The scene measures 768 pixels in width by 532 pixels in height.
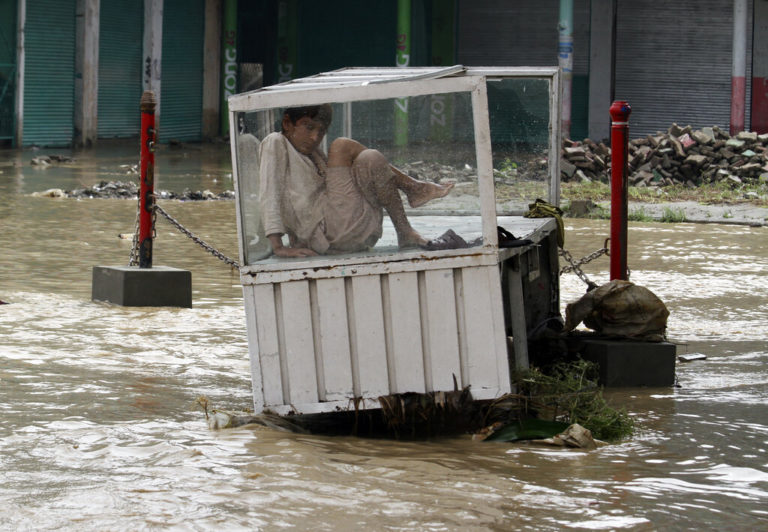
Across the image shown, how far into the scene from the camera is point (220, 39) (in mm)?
28094

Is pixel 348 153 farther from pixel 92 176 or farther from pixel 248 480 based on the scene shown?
pixel 92 176

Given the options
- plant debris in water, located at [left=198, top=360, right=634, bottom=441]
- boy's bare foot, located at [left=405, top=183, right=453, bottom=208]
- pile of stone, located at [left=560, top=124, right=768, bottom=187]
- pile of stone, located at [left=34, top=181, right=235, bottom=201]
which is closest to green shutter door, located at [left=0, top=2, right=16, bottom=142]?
pile of stone, located at [left=34, top=181, right=235, bottom=201]

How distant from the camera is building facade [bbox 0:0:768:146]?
2292 cm

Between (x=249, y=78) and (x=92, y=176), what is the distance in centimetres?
1476

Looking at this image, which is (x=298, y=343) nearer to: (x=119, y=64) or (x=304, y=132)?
(x=304, y=132)

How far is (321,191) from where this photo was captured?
5098 mm

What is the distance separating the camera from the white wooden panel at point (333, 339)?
4910 mm

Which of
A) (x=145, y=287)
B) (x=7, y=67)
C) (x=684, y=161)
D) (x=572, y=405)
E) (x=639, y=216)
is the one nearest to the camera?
(x=572, y=405)

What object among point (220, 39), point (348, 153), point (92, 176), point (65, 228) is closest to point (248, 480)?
point (348, 153)

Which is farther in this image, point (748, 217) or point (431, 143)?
point (748, 217)

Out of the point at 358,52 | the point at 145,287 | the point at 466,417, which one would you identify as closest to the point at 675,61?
the point at 358,52

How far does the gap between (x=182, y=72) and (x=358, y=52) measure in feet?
17.4

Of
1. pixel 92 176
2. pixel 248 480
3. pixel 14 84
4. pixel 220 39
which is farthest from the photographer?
pixel 220 39

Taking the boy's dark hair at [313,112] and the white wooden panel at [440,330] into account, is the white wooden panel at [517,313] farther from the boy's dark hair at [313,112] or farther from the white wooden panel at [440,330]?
the boy's dark hair at [313,112]
